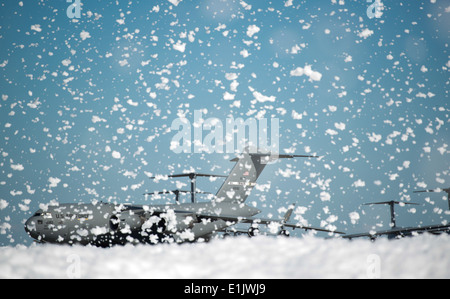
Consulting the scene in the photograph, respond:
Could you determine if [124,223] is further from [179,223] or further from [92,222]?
[179,223]

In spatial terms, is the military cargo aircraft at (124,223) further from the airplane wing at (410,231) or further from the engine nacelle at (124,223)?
the airplane wing at (410,231)

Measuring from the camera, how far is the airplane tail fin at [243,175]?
25.4 meters

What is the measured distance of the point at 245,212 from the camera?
24406mm

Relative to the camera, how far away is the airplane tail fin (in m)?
25.4

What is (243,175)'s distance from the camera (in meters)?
26.4

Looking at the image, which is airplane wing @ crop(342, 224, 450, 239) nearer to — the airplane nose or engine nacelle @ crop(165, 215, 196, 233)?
engine nacelle @ crop(165, 215, 196, 233)

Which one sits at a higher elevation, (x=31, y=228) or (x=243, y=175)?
(x=243, y=175)

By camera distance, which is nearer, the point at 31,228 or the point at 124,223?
the point at 31,228

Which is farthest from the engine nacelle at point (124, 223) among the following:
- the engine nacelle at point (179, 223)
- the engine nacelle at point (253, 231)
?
the engine nacelle at point (253, 231)

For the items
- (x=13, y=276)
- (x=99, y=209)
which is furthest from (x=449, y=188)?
(x=13, y=276)

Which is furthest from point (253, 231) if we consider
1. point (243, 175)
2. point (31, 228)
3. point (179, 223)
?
point (31, 228)

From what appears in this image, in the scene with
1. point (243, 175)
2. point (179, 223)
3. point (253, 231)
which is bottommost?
point (253, 231)

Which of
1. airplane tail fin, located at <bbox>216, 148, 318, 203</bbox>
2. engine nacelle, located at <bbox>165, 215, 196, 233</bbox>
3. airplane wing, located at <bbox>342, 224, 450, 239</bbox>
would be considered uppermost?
airplane tail fin, located at <bbox>216, 148, 318, 203</bbox>

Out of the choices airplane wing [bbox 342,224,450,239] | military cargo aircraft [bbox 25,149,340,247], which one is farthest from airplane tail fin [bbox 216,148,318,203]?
airplane wing [bbox 342,224,450,239]
